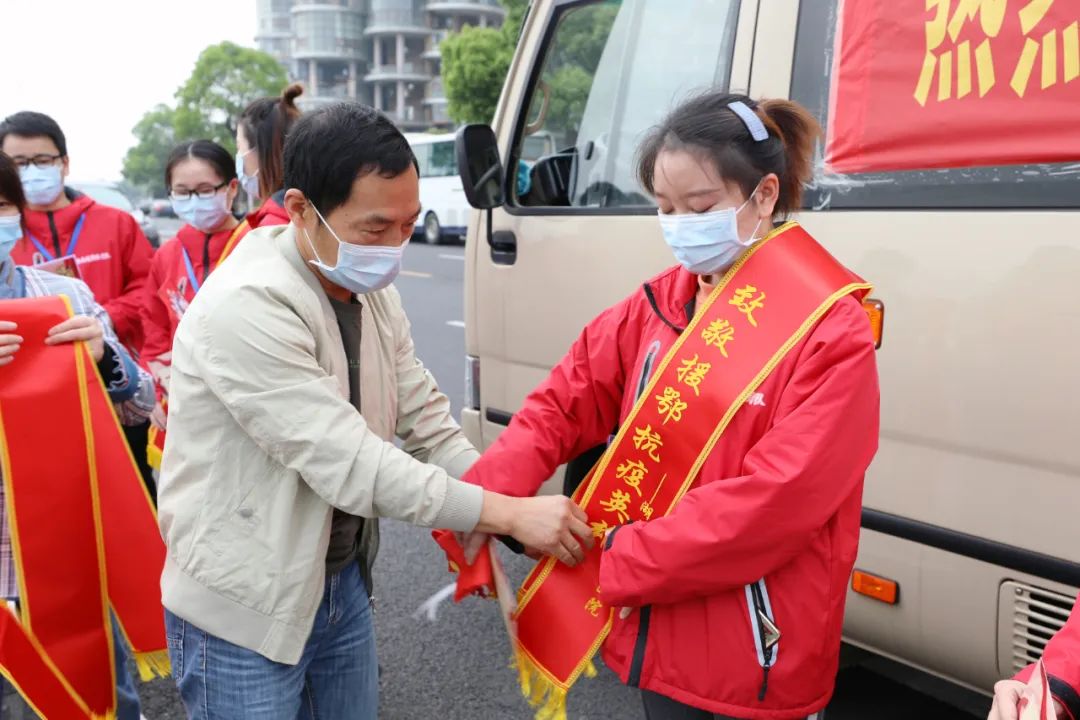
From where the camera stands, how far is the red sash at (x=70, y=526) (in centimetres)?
204

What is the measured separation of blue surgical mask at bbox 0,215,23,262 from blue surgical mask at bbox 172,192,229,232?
3.42 ft

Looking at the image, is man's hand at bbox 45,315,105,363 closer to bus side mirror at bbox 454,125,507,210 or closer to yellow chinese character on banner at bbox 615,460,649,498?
yellow chinese character on banner at bbox 615,460,649,498

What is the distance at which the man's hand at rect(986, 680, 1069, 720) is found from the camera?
4.32 feet

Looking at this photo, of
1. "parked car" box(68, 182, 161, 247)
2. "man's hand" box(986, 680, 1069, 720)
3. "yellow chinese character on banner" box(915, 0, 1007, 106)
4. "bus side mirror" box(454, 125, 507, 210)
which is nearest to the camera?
"man's hand" box(986, 680, 1069, 720)

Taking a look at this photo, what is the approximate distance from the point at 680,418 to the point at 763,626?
1.18 ft

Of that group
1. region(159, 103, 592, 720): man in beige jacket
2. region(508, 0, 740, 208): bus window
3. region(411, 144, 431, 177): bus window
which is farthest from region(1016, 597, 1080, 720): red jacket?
region(411, 144, 431, 177): bus window

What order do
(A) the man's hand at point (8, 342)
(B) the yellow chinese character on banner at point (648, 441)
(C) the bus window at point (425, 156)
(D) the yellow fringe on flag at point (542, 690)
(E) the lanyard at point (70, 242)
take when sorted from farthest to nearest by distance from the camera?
(C) the bus window at point (425, 156)
(E) the lanyard at point (70, 242)
(A) the man's hand at point (8, 342)
(D) the yellow fringe on flag at point (542, 690)
(B) the yellow chinese character on banner at point (648, 441)

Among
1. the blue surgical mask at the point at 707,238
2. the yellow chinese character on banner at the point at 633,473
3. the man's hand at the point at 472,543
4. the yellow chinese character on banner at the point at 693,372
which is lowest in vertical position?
the man's hand at the point at 472,543

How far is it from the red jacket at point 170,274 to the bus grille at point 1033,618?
2.62 meters

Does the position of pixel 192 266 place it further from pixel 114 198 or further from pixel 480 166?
pixel 114 198

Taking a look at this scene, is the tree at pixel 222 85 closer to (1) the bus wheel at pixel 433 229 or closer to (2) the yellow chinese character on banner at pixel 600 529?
(1) the bus wheel at pixel 433 229

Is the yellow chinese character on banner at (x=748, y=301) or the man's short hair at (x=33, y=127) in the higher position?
the man's short hair at (x=33, y=127)

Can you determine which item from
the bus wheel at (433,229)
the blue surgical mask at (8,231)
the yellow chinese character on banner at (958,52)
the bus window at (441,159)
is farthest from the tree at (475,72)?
the yellow chinese character on banner at (958,52)

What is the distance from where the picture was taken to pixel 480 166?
328 cm
